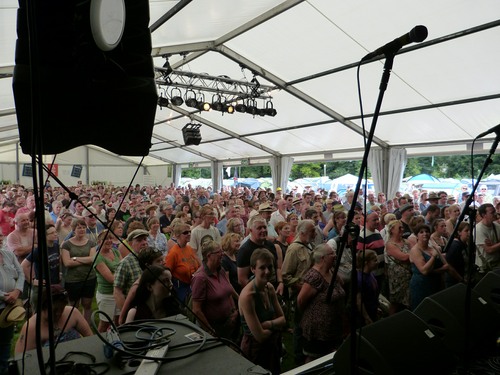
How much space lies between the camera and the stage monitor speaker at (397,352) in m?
1.50

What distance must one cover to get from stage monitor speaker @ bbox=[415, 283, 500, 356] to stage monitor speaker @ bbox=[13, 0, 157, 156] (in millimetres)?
1952

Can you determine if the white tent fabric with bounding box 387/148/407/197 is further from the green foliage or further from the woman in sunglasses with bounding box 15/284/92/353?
the woman in sunglasses with bounding box 15/284/92/353

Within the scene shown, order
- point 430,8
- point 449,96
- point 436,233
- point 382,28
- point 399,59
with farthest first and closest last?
point 449,96 < point 399,59 < point 382,28 < point 430,8 < point 436,233

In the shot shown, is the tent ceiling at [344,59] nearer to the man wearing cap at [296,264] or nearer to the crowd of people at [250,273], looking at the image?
the crowd of people at [250,273]

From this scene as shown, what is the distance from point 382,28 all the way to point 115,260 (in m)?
5.66

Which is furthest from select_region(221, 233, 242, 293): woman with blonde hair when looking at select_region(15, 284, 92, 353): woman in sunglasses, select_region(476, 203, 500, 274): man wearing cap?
select_region(476, 203, 500, 274): man wearing cap

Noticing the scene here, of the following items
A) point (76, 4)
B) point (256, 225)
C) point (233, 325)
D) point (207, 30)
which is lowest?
point (233, 325)

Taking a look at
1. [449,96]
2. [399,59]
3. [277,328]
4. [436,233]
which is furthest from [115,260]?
[449,96]

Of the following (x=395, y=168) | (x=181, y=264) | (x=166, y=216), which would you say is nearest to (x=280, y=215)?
(x=166, y=216)

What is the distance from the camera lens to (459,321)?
80.9 inches

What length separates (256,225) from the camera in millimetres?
3721

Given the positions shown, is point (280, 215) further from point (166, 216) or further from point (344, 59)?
point (344, 59)

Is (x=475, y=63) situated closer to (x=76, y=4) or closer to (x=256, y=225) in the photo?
(x=256, y=225)

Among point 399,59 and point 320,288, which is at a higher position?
point 399,59
